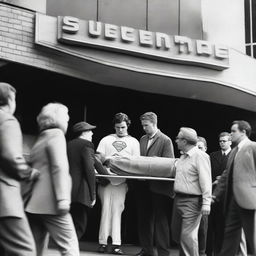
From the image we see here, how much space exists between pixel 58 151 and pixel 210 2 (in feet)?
36.3

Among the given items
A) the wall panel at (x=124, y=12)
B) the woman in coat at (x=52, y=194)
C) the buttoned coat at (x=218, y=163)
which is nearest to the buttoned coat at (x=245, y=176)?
the buttoned coat at (x=218, y=163)

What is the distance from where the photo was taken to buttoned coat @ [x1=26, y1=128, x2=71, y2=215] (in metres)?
6.30

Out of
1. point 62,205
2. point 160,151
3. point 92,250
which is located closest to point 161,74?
point 160,151

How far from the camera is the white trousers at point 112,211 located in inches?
386

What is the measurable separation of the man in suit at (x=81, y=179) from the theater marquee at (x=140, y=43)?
177 inches

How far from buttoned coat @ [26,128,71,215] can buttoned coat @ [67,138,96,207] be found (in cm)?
225

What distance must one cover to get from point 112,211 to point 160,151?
121cm

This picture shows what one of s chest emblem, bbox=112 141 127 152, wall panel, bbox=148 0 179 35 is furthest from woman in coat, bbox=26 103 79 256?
wall panel, bbox=148 0 179 35

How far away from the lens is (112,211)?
9.88 metres

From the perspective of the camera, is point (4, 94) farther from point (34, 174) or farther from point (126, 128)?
point (126, 128)

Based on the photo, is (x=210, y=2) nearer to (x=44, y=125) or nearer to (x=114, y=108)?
(x=114, y=108)

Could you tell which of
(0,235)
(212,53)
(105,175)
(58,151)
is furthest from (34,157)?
(212,53)

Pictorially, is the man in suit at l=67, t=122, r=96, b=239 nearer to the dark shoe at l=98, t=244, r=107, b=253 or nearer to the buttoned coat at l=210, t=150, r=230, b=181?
the dark shoe at l=98, t=244, r=107, b=253

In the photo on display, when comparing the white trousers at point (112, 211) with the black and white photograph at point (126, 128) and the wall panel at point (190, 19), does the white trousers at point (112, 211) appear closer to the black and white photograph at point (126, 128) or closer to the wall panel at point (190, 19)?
the black and white photograph at point (126, 128)
